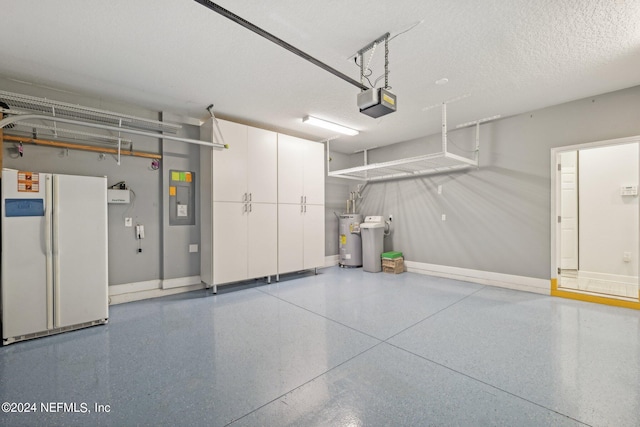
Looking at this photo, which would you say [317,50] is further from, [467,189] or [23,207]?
[467,189]

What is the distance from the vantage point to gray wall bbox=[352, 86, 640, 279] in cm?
365

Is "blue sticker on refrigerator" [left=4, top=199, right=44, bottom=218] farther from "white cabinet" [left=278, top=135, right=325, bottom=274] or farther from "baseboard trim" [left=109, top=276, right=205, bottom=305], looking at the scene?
"white cabinet" [left=278, top=135, right=325, bottom=274]

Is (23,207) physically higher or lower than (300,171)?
lower

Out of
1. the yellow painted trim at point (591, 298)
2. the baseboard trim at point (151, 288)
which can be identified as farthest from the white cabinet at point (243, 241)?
the yellow painted trim at point (591, 298)

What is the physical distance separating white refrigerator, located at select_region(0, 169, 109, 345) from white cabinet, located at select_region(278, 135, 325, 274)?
2.61 metres

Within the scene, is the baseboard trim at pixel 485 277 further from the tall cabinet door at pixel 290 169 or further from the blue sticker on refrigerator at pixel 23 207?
the blue sticker on refrigerator at pixel 23 207

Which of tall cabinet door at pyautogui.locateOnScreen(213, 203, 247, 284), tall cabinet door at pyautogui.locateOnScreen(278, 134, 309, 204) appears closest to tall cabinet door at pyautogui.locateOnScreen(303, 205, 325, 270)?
tall cabinet door at pyautogui.locateOnScreen(278, 134, 309, 204)

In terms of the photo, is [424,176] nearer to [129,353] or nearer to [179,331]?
[179,331]

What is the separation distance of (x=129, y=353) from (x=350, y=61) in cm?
359

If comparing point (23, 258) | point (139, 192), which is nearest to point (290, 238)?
point (139, 192)

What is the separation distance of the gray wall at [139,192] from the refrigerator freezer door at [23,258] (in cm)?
90

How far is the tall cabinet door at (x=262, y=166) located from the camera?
4.45 meters

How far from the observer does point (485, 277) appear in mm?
4562

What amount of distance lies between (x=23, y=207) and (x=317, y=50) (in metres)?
3.36
